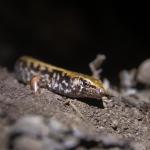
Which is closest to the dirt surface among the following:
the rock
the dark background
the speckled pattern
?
the speckled pattern

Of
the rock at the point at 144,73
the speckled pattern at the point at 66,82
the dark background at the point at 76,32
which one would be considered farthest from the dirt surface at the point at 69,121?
the dark background at the point at 76,32

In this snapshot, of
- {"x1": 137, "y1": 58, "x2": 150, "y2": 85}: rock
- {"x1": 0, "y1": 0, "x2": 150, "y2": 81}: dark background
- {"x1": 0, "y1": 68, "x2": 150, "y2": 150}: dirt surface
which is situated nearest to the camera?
{"x1": 0, "y1": 68, "x2": 150, "y2": 150}: dirt surface

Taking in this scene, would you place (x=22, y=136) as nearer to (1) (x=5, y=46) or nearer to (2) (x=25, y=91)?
(2) (x=25, y=91)

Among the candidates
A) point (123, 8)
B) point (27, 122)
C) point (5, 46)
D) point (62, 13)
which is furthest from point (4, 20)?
point (27, 122)

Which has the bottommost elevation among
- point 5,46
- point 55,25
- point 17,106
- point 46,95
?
point 17,106

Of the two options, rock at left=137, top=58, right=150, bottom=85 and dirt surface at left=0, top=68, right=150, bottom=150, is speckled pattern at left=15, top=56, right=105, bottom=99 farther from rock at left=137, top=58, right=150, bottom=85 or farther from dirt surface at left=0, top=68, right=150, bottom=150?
rock at left=137, top=58, right=150, bottom=85

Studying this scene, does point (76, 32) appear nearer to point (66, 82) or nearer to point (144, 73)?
point (144, 73)
